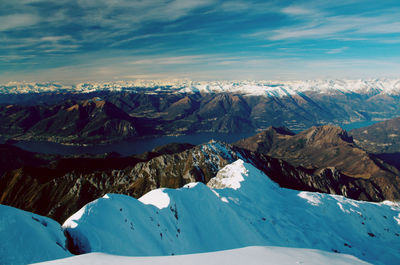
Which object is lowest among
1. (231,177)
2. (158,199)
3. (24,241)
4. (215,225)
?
(231,177)

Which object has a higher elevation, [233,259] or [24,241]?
[233,259]

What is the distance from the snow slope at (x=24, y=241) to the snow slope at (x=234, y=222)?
4.99 m

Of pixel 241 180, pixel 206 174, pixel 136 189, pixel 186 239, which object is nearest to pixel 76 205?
pixel 136 189

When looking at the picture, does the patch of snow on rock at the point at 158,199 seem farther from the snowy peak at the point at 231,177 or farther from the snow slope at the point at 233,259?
the snowy peak at the point at 231,177

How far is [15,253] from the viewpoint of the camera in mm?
19906

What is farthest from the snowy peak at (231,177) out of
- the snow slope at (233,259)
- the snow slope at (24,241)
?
the snow slope at (24,241)

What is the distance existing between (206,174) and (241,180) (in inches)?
3827

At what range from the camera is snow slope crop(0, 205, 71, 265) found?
1986 cm

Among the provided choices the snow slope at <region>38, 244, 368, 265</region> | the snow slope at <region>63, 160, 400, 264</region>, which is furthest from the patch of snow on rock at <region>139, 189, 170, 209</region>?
the snow slope at <region>38, 244, 368, 265</region>

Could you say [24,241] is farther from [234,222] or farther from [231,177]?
[231,177]

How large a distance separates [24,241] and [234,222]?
1794 inches

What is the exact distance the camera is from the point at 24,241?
2127 cm

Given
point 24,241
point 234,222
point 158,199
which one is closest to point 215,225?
point 234,222

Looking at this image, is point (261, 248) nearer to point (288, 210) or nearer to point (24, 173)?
point (288, 210)
